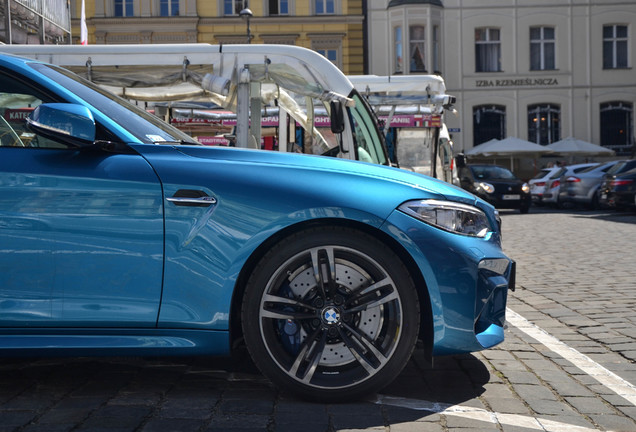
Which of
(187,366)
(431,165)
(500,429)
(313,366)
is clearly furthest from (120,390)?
(431,165)

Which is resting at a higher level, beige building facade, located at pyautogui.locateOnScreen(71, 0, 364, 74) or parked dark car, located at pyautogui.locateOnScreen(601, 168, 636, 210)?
beige building facade, located at pyautogui.locateOnScreen(71, 0, 364, 74)

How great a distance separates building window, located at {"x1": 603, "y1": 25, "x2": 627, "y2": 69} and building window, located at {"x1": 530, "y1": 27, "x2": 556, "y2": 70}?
2.35 meters

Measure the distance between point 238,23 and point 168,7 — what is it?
3.19 metres

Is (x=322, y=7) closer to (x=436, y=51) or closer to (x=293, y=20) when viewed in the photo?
(x=293, y=20)

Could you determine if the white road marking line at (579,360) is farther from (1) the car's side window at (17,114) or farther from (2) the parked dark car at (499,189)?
(2) the parked dark car at (499,189)

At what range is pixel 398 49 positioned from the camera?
39.2m

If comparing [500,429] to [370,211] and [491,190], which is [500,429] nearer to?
[370,211]

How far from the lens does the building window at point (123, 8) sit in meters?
39.3

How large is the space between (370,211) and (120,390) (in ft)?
4.75

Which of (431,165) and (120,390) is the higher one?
(431,165)

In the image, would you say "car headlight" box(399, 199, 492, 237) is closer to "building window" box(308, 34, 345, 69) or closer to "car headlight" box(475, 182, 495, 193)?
"car headlight" box(475, 182, 495, 193)

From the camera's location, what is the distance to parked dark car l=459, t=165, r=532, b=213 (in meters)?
23.9

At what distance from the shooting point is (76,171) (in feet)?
12.5

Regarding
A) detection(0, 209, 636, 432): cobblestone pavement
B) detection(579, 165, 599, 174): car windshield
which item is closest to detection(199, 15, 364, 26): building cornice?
detection(579, 165, 599, 174): car windshield
